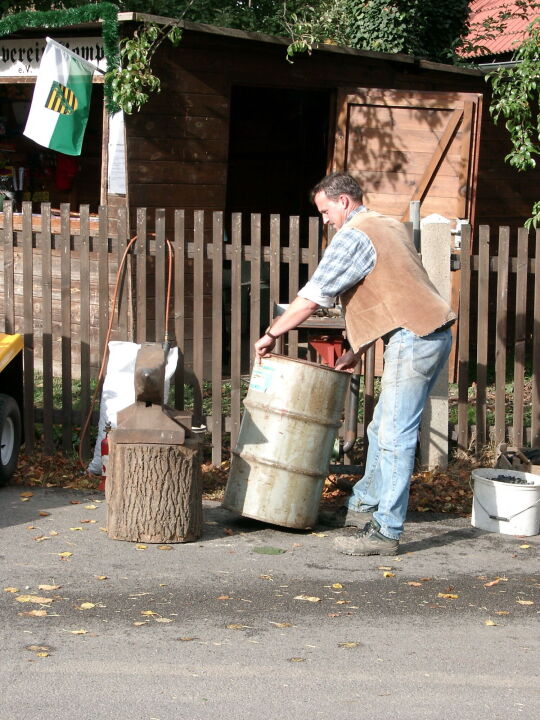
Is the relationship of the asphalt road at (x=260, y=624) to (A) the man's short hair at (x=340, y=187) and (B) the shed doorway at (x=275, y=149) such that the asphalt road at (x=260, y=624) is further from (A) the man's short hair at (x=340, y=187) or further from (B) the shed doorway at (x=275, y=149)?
(B) the shed doorway at (x=275, y=149)

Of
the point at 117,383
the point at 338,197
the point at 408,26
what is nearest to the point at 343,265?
the point at 338,197

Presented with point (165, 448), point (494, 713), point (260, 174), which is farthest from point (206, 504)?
point (260, 174)

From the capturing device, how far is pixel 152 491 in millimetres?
5844

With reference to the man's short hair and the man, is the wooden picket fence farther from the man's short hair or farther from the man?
the man

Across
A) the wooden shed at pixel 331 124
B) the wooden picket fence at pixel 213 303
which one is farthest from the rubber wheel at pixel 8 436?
the wooden shed at pixel 331 124

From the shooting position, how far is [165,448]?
230 inches

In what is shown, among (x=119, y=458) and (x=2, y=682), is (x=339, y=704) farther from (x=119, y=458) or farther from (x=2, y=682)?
(x=119, y=458)

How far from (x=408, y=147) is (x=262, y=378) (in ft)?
15.5

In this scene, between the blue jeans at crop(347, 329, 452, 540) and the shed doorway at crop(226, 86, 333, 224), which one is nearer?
the blue jeans at crop(347, 329, 452, 540)

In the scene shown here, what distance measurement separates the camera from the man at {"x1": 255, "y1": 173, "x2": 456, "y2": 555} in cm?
570

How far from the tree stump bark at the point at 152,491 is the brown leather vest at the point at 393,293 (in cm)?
119

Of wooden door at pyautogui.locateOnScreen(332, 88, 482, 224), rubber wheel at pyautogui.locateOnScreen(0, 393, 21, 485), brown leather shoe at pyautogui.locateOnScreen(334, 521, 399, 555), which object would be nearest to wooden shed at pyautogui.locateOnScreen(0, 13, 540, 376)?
wooden door at pyautogui.locateOnScreen(332, 88, 482, 224)

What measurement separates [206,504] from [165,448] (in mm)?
1063

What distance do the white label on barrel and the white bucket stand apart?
4.52ft
